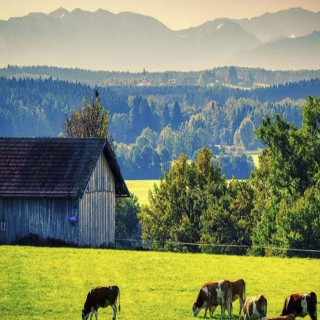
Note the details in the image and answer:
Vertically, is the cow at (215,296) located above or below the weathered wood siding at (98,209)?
below

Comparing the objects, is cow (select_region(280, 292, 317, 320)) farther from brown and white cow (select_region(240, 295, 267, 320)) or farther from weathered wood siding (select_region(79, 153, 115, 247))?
weathered wood siding (select_region(79, 153, 115, 247))

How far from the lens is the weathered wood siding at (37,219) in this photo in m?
57.3

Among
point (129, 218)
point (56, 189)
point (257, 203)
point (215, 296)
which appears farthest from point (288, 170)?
point (129, 218)

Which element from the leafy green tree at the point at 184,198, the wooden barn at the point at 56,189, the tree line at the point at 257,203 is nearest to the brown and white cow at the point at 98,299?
the wooden barn at the point at 56,189

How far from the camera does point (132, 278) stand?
140 ft

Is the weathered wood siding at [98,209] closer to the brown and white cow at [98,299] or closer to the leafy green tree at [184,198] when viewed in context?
the brown and white cow at [98,299]

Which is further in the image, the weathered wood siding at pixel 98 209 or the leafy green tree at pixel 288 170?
the leafy green tree at pixel 288 170

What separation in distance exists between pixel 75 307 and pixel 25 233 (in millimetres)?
23884

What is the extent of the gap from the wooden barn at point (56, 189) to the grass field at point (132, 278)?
4.15 metres

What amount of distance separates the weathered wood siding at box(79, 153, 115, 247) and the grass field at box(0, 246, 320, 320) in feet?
16.0

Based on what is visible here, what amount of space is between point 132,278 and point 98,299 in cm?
1133

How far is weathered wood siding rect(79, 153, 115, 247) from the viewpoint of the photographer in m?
58.2

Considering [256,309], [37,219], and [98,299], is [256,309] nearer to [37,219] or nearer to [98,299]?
[98,299]

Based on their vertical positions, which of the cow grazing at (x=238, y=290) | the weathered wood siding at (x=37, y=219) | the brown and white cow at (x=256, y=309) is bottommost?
the brown and white cow at (x=256, y=309)
